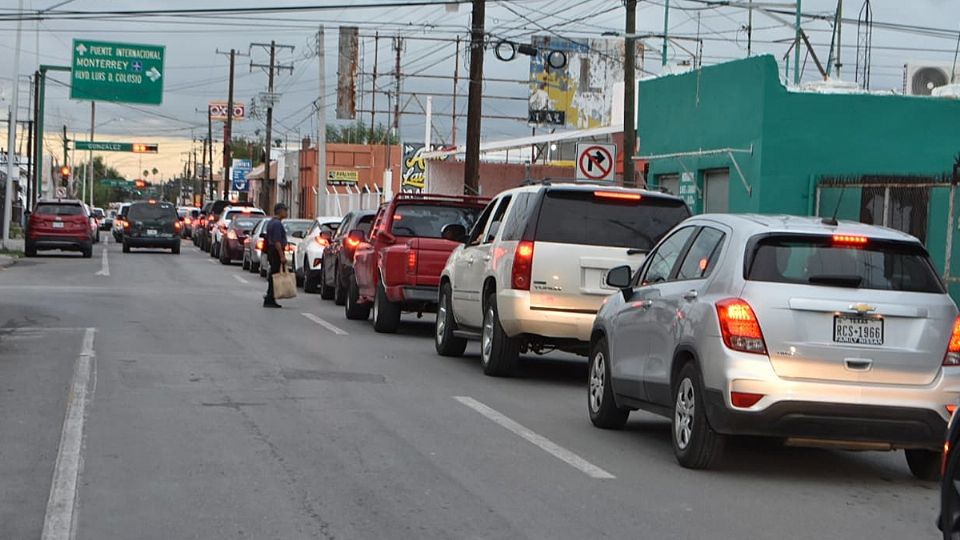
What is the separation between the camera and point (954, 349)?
30.3 feet

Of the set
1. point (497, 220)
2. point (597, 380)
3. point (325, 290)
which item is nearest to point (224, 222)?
point (325, 290)

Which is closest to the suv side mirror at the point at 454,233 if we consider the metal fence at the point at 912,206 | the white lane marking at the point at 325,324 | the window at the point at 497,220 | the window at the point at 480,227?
the window at the point at 480,227

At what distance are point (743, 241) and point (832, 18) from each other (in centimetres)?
2823

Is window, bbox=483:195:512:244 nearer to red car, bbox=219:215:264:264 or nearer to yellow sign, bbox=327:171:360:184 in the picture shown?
red car, bbox=219:215:264:264

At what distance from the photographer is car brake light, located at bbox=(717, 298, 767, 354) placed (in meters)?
9.13

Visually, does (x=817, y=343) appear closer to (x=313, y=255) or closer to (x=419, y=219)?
(x=419, y=219)

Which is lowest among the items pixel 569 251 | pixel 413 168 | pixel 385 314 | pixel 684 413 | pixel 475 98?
pixel 385 314

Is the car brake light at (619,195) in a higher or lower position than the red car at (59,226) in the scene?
higher

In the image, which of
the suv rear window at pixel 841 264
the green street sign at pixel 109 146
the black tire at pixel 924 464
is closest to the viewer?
the suv rear window at pixel 841 264

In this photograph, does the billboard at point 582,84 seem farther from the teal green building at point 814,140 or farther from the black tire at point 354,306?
the black tire at point 354,306

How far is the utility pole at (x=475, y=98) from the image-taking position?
30.5 m

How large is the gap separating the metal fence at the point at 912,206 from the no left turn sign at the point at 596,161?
12.9 ft

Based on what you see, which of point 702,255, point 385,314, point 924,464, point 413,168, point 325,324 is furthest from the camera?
point 413,168

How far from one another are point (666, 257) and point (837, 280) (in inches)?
77.1
